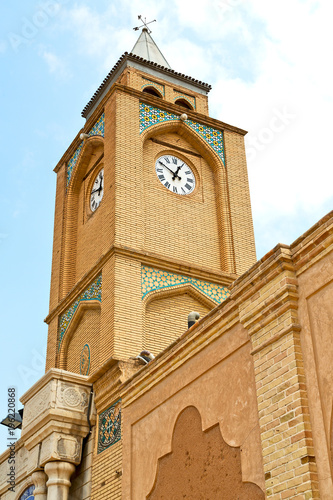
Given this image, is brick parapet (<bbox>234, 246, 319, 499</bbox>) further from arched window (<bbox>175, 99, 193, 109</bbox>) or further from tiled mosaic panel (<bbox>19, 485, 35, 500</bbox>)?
arched window (<bbox>175, 99, 193, 109</bbox>)

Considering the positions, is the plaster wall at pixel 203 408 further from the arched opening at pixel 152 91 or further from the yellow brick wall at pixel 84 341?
the arched opening at pixel 152 91

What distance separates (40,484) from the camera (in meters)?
9.65

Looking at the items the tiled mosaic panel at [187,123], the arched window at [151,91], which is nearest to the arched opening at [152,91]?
the arched window at [151,91]

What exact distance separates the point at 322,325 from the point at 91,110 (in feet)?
36.7

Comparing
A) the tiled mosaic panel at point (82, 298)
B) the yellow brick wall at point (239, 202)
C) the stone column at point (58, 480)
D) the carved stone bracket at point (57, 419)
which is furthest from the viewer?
the yellow brick wall at point (239, 202)

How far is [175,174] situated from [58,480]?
19.9 feet

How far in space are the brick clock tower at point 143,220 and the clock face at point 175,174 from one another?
0.08ft

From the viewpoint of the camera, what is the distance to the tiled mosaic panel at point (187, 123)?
1309 centimetres

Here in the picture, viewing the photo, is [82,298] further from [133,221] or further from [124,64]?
[124,64]

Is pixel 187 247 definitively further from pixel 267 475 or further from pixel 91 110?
pixel 267 475

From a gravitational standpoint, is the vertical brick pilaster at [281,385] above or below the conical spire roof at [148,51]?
below

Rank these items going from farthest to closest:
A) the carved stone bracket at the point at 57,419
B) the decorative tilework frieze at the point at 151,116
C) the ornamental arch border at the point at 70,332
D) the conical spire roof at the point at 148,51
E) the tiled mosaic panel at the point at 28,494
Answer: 1. the conical spire roof at the point at 148,51
2. the decorative tilework frieze at the point at 151,116
3. the ornamental arch border at the point at 70,332
4. the tiled mosaic panel at the point at 28,494
5. the carved stone bracket at the point at 57,419

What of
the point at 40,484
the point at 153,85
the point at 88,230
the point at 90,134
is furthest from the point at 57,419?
the point at 153,85

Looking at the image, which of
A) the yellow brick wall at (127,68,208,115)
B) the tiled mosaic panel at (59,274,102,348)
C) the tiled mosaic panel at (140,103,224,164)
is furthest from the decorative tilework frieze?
the tiled mosaic panel at (59,274,102,348)
